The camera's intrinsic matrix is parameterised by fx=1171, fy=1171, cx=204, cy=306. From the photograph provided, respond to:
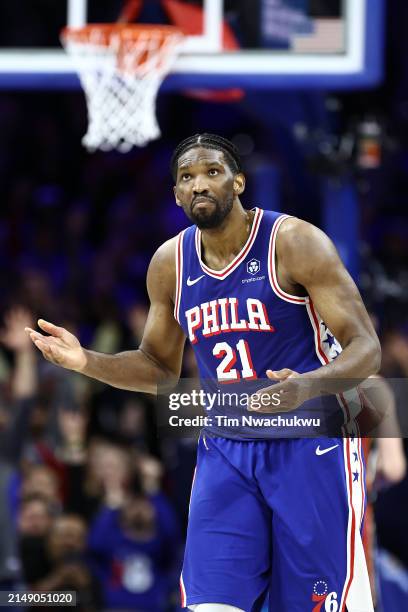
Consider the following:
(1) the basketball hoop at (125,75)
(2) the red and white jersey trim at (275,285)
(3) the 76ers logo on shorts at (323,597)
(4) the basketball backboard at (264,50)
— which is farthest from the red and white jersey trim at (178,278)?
(4) the basketball backboard at (264,50)

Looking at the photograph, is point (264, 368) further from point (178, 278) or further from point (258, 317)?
point (178, 278)

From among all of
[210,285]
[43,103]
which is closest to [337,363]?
[210,285]

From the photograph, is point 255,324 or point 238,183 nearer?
point 255,324

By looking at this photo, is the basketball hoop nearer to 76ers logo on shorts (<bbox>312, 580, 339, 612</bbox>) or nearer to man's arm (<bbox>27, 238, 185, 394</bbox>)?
man's arm (<bbox>27, 238, 185, 394</bbox>)

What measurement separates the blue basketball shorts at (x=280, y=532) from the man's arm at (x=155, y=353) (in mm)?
615

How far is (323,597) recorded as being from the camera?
459cm

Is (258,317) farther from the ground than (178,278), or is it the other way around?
(178,278)

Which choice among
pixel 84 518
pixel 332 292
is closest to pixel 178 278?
pixel 332 292

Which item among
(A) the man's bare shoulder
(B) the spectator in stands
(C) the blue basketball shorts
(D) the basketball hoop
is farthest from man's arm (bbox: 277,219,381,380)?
(B) the spectator in stands

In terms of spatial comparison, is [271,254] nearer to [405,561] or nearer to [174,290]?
[174,290]

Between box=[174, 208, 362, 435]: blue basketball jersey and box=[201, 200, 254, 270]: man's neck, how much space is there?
4 centimetres

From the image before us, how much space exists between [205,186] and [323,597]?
169cm

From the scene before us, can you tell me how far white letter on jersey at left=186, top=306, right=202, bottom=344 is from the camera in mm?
4850

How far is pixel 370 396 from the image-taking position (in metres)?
5.29
